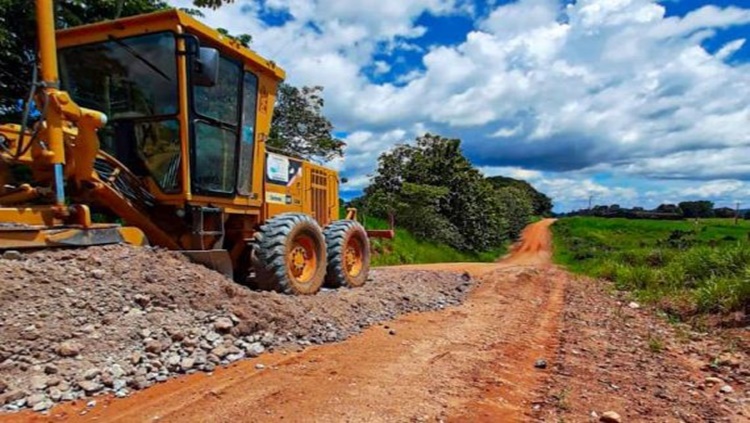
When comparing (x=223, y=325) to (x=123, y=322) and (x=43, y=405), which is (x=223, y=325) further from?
(x=43, y=405)

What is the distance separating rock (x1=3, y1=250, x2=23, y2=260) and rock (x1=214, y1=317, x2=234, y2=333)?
1.51 m

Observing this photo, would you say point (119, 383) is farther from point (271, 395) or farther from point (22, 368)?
point (271, 395)

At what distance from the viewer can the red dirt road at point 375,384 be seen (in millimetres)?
3246

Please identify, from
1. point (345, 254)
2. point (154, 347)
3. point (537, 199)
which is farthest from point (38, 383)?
point (537, 199)

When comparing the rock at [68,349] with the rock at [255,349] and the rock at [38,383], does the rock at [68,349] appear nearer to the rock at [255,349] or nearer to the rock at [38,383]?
the rock at [38,383]

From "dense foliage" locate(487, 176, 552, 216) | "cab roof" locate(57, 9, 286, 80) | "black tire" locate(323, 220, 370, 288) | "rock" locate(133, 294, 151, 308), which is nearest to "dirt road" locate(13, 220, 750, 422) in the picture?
"rock" locate(133, 294, 151, 308)

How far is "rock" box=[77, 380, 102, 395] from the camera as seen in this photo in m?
3.42

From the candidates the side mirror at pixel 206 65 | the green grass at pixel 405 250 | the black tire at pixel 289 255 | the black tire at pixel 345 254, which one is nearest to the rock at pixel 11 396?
the black tire at pixel 289 255

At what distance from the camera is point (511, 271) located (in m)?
12.2

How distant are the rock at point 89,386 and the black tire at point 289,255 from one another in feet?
8.91

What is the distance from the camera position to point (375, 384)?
12.5 ft

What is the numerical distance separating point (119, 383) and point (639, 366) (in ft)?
12.5

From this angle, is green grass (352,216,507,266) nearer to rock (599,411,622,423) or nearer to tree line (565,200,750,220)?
rock (599,411,622,423)

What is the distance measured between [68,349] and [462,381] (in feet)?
8.53
